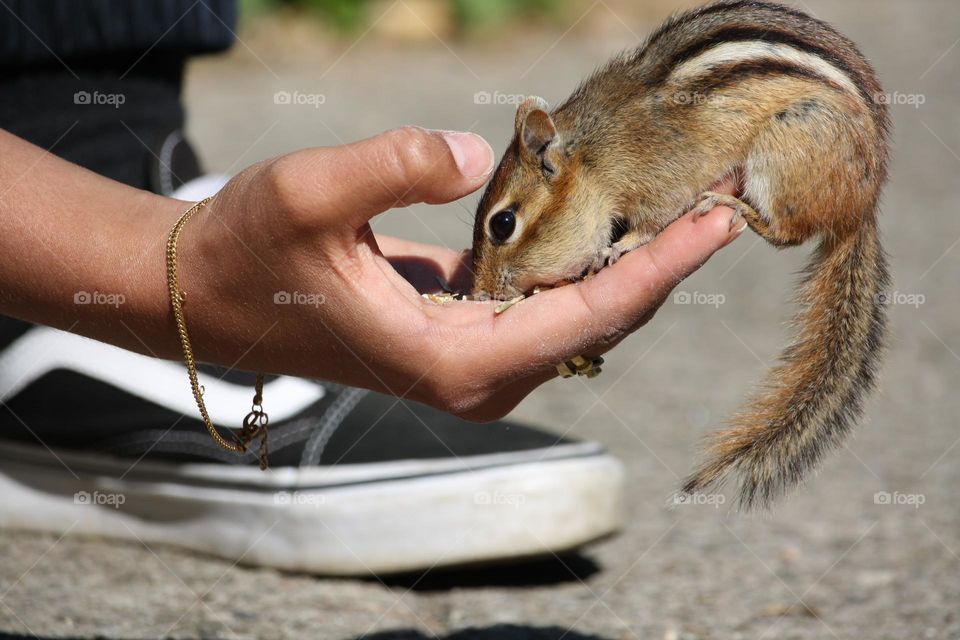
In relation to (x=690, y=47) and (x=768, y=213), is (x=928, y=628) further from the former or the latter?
(x=690, y=47)

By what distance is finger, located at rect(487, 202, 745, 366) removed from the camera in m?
1.53

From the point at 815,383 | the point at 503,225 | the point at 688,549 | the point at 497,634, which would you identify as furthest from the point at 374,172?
the point at 688,549

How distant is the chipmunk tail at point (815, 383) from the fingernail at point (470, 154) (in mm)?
550

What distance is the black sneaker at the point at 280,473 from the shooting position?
7.28 feet

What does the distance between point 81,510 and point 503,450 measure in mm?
908

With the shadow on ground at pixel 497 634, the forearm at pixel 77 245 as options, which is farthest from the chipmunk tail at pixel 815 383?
the forearm at pixel 77 245

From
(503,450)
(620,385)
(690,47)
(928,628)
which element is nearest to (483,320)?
(690,47)

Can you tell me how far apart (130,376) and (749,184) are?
4.43 feet

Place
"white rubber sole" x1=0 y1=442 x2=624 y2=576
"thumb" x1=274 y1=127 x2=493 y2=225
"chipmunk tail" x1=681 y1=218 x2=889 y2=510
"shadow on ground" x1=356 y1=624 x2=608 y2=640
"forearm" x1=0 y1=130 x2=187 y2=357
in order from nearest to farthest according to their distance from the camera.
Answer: "thumb" x1=274 y1=127 x2=493 y2=225 < "forearm" x1=0 y1=130 x2=187 y2=357 < "chipmunk tail" x1=681 y1=218 x2=889 y2=510 < "shadow on ground" x1=356 y1=624 x2=608 y2=640 < "white rubber sole" x1=0 y1=442 x2=624 y2=576

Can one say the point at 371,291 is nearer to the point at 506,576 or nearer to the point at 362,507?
the point at 362,507

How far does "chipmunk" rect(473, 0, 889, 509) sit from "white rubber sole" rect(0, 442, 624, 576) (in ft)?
1.57

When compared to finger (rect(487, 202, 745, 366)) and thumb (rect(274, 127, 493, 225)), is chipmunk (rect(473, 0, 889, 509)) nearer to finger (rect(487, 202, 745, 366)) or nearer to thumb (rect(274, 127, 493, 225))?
finger (rect(487, 202, 745, 366))

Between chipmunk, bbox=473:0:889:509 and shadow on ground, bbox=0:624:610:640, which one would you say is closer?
chipmunk, bbox=473:0:889:509

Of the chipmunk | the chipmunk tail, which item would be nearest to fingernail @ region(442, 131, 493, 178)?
the chipmunk
